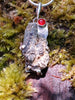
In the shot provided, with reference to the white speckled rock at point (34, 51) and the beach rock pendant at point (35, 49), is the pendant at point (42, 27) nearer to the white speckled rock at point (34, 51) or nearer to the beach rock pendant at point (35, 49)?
the beach rock pendant at point (35, 49)

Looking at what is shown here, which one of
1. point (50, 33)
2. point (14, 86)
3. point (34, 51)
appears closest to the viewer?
point (14, 86)

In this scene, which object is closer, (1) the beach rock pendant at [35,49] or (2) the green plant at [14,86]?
(2) the green plant at [14,86]

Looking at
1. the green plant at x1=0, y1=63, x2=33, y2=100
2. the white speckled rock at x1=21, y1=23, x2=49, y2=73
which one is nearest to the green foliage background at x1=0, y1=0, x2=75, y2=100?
the green plant at x1=0, y1=63, x2=33, y2=100

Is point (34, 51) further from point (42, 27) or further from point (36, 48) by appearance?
point (42, 27)

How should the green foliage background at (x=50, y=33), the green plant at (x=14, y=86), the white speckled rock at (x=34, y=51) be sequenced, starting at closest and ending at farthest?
the green plant at (x=14, y=86) → the white speckled rock at (x=34, y=51) → the green foliage background at (x=50, y=33)

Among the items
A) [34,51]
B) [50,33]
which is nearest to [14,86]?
[34,51]

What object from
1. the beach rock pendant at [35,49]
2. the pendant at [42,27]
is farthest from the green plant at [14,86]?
the pendant at [42,27]

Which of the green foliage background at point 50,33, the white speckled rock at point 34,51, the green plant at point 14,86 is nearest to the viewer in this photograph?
the green plant at point 14,86
